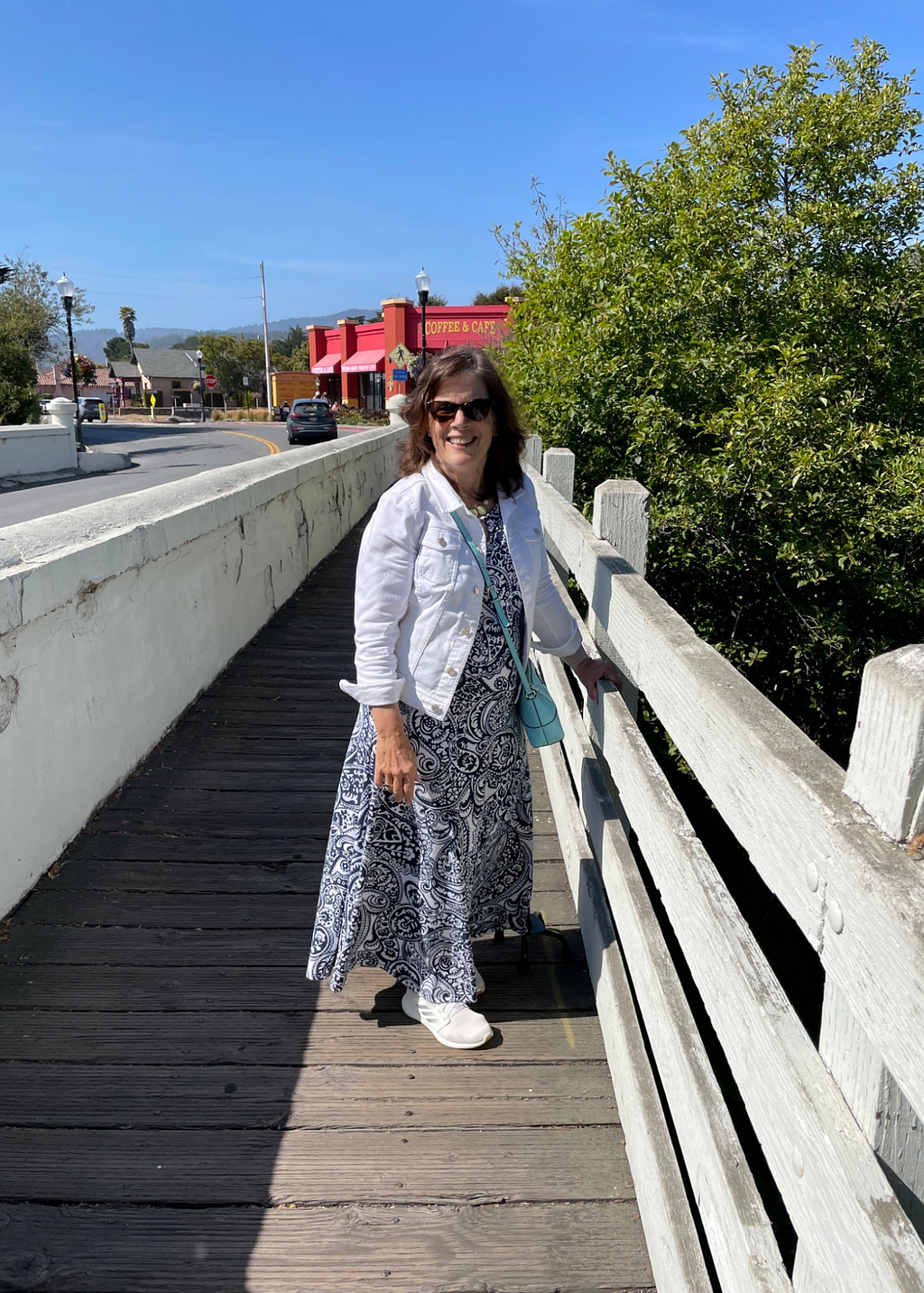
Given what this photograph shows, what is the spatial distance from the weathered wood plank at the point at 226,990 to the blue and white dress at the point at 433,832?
193 millimetres

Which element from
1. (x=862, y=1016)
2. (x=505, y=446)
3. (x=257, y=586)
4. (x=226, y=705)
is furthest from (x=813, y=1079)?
(x=257, y=586)

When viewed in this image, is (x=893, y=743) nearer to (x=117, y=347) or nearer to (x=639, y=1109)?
(x=639, y=1109)

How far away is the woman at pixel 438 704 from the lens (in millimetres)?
2219

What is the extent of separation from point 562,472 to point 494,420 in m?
Answer: 2.39

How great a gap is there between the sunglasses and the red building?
32.0m

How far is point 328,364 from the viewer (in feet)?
162

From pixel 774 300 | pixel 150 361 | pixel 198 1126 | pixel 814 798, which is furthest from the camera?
pixel 150 361

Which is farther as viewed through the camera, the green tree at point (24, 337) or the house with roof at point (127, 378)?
the house with roof at point (127, 378)

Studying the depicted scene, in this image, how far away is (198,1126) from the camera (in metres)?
2.14

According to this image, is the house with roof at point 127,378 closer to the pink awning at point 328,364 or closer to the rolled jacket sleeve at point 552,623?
the pink awning at point 328,364

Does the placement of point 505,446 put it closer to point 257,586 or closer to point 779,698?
point 257,586

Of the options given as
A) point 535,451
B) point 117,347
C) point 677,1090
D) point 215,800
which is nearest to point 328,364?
point 535,451

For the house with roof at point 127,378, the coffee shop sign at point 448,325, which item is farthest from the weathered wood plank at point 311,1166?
the house with roof at point 127,378

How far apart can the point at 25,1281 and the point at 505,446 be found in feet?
6.49
